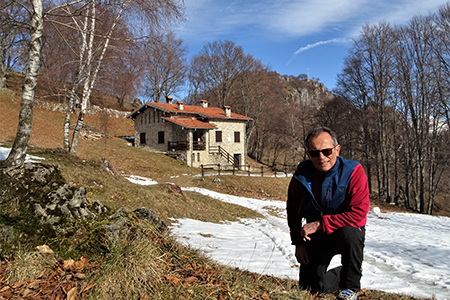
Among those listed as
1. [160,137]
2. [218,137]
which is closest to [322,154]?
[218,137]

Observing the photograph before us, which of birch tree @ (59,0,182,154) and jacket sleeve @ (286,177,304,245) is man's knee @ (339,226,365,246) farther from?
birch tree @ (59,0,182,154)

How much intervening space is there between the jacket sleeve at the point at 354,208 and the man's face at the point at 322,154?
23 centimetres

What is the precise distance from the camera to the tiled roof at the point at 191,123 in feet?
92.3

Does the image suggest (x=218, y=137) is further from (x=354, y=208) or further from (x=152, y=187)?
(x=354, y=208)

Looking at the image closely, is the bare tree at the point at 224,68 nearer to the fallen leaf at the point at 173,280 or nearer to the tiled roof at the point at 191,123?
the tiled roof at the point at 191,123

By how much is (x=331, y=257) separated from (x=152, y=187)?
9.58 metres

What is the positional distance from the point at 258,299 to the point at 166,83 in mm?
45588

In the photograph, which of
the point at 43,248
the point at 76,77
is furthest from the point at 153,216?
the point at 76,77

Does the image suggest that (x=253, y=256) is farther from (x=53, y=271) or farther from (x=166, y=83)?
(x=166, y=83)

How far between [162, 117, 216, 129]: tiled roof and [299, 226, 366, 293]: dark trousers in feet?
82.4

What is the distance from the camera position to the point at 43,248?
8.93ft

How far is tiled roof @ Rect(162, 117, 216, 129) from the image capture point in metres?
28.1

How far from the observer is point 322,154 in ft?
8.91

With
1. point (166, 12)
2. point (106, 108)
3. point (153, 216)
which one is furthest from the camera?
point (106, 108)
